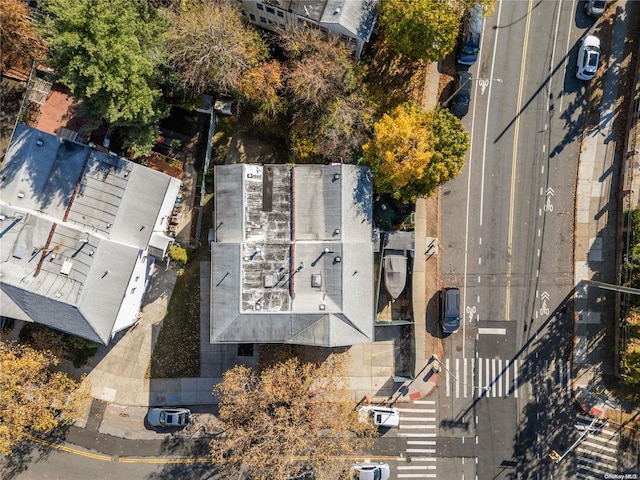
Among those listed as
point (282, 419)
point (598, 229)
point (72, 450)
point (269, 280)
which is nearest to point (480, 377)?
point (598, 229)

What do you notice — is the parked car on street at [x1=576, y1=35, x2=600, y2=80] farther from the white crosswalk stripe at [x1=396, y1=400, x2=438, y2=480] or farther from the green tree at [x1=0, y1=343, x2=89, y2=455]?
the green tree at [x1=0, y1=343, x2=89, y2=455]

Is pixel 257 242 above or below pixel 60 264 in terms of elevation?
above

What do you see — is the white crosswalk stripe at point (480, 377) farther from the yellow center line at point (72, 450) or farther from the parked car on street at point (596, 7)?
the parked car on street at point (596, 7)

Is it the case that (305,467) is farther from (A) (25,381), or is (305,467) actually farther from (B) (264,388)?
(A) (25,381)

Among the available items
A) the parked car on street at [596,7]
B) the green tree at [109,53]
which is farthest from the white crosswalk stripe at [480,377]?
the green tree at [109,53]

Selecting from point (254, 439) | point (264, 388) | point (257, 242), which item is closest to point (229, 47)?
point (257, 242)
